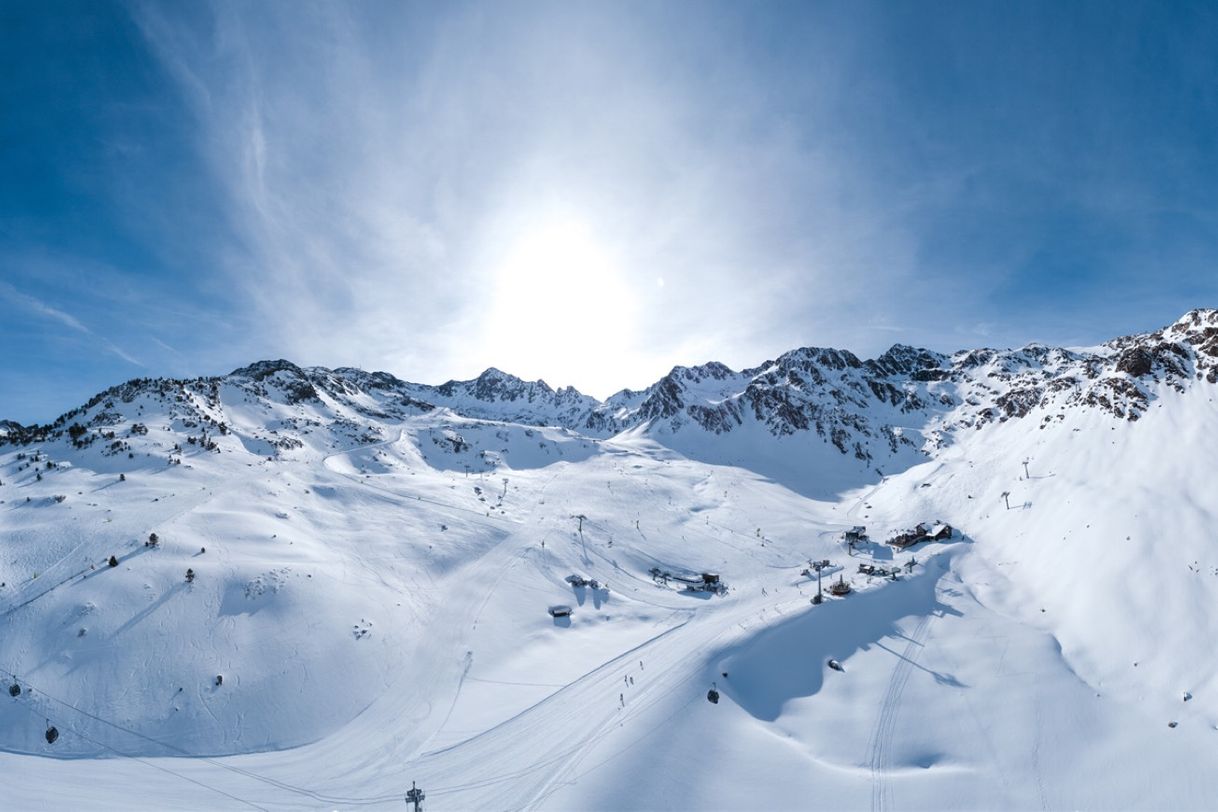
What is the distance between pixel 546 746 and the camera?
960 inches

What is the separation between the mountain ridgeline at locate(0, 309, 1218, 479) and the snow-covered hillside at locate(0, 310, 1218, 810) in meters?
1.18

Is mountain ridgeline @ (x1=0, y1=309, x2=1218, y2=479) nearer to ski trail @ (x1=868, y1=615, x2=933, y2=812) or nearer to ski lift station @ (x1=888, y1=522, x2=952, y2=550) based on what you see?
ski lift station @ (x1=888, y1=522, x2=952, y2=550)

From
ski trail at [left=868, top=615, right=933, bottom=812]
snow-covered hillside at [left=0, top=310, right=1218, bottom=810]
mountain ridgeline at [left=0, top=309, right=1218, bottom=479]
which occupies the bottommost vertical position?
ski trail at [left=868, top=615, right=933, bottom=812]

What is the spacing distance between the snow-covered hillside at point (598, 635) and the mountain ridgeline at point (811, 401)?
3.88 ft

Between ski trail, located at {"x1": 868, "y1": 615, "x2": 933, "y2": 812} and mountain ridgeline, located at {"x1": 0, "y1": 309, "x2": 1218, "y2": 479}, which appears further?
mountain ridgeline, located at {"x1": 0, "y1": 309, "x2": 1218, "y2": 479}

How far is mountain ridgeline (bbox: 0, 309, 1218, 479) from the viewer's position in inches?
2304

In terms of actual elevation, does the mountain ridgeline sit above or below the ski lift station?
above

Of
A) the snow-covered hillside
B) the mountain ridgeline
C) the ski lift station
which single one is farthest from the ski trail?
the mountain ridgeline

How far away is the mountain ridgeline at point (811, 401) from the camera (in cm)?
5853

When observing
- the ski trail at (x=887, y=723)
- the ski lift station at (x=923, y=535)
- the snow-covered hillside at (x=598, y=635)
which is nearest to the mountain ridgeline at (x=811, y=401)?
the snow-covered hillside at (x=598, y=635)

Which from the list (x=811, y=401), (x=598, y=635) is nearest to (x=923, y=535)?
(x=598, y=635)

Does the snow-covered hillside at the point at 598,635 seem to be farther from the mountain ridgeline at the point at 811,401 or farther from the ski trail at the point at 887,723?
the mountain ridgeline at the point at 811,401

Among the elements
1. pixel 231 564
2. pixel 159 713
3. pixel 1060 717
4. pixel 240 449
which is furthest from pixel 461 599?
pixel 240 449

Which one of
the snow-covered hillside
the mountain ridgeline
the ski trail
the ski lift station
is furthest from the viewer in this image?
the mountain ridgeline
